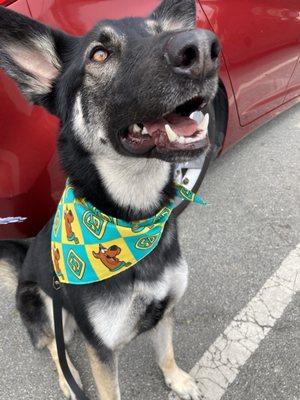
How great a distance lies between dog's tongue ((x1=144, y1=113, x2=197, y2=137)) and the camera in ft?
5.59

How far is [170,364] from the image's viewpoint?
251cm

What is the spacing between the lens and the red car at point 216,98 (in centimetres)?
250

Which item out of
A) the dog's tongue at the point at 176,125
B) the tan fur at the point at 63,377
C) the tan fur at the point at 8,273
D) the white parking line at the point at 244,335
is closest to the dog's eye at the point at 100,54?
the dog's tongue at the point at 176,125

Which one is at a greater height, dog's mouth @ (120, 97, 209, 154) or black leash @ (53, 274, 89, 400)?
dog's mouth @ (120, 97, 209, 154)

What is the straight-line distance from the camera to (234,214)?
148 inches

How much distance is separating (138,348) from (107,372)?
0.66m

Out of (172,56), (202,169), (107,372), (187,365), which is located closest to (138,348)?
(187,365)

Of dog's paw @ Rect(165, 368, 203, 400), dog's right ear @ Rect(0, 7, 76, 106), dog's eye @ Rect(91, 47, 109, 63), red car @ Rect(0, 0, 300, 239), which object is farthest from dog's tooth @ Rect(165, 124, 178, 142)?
dog's paw @ Rect(165, 368, 203, 400)

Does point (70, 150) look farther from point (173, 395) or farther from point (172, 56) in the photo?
point (173, 395)

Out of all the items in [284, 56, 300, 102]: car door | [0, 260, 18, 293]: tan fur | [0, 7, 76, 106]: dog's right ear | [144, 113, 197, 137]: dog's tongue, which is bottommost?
[0, 260, 18, 293]: tan fur

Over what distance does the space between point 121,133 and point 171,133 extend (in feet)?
0.92

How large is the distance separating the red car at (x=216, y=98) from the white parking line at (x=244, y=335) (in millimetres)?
1107

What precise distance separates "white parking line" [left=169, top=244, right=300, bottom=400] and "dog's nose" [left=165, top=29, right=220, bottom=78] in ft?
6.25

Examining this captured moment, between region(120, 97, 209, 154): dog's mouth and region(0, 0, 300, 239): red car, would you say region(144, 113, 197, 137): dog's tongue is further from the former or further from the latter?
region(0, 0, 300, 239): red car
